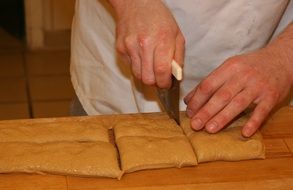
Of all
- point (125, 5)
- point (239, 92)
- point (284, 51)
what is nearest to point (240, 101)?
point (239, 92)

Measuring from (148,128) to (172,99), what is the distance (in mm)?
61

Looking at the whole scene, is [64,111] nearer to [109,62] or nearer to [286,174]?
[109,62]

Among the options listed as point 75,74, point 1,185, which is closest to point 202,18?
point 75,74

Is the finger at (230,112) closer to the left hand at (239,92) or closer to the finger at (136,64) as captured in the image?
the left hand at (239,92)

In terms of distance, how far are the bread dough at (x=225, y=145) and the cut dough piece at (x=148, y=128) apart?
22 mm

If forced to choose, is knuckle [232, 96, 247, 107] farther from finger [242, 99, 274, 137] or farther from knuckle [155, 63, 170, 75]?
knuckle [155, 63, 170, 75]

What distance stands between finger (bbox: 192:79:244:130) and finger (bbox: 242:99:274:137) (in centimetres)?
5

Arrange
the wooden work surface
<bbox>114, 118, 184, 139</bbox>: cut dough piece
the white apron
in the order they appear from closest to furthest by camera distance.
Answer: the wooden work surface < <bbox>114, 118, 184, 139</bbox>: cut dough piece < the white apron

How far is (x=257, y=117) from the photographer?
0.89 metres

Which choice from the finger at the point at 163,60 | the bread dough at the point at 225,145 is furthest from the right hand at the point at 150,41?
the bread dough at the point at 225,145

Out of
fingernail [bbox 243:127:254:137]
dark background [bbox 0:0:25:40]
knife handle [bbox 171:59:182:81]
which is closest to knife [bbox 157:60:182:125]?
knife handle [bbox 171:59:182:81]

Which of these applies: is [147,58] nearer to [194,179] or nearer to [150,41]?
[150,41]

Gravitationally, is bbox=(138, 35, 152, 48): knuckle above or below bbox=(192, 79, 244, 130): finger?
above

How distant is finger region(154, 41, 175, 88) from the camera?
2.62ft
